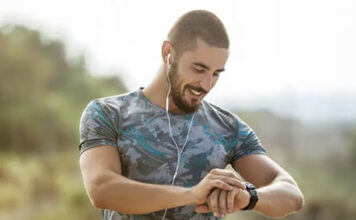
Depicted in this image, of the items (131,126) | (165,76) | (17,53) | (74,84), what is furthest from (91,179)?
(74,84)

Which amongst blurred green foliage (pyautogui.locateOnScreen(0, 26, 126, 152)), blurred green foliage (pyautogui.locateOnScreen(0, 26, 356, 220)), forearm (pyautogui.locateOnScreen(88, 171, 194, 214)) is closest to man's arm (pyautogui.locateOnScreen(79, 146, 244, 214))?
forearm (pyautogui.locateOnScreen(88, 171, 194, 214))

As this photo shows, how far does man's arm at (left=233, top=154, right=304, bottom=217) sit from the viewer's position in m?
1.80

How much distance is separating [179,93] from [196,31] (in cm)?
17

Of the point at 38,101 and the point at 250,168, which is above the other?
the point at 38,101

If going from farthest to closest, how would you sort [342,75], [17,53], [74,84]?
1. [342,75]
2. [74,84]
3. [17,53]

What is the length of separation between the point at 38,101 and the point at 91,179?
21.2 feet

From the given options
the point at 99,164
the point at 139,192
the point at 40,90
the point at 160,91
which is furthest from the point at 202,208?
the point at 40,90

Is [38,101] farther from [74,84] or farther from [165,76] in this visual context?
[165,76]

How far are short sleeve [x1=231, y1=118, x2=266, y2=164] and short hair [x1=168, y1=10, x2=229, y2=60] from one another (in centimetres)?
25

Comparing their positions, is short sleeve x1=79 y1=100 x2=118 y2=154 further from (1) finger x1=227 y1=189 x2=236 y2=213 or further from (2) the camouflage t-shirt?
(1) finger x1=227 y1=189 x2=236 y2=213

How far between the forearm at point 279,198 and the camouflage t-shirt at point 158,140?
14 centimetres

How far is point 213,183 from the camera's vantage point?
1669 mm

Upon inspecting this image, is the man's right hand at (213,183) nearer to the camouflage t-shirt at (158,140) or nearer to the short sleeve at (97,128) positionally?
the camouflage t-shirt at (158,140)

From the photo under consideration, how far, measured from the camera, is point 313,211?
9117 mm
